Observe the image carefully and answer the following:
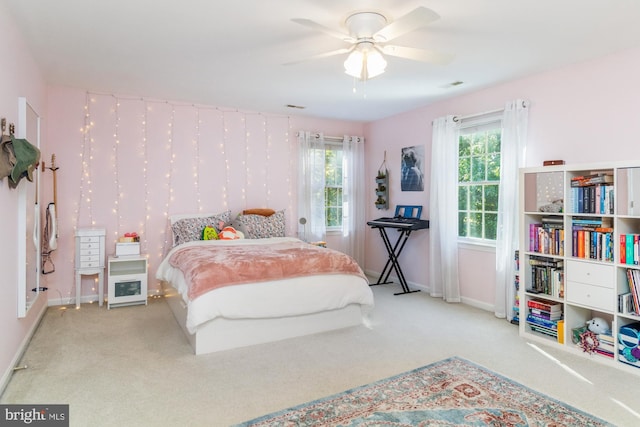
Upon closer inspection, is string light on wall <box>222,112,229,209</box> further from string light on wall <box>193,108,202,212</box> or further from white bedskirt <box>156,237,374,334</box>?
white bedskirt <box>156,237,374,334</box>

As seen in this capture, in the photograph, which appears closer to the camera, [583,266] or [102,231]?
[583,266]

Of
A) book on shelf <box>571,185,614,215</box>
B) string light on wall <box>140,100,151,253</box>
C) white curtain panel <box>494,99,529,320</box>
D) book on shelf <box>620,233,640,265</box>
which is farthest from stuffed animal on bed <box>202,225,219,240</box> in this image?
book on shelf <box>620,233,640,265</box>

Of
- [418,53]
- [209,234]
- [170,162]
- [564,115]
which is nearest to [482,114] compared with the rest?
[564,115]

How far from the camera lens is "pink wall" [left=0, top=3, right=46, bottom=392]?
7.96 ft

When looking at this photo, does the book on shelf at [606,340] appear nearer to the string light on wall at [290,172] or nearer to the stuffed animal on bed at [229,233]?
the stuffed animal on bed at [229,233]

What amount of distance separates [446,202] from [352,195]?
1685 millimetres

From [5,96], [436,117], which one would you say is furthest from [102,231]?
[436,117]

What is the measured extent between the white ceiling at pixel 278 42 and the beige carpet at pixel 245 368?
2.16 m

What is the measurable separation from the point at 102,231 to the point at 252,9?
3070 millimetres

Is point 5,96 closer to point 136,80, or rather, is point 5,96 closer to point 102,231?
point 136,80

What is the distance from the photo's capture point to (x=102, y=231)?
14.0 feet

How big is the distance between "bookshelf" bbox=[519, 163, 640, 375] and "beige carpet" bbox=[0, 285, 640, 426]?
20cm

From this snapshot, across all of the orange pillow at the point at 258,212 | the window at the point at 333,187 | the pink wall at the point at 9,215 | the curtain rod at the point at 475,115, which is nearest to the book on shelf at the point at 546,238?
the curtain rod at the point at 475,115

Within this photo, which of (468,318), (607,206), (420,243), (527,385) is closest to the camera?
(527,385)
